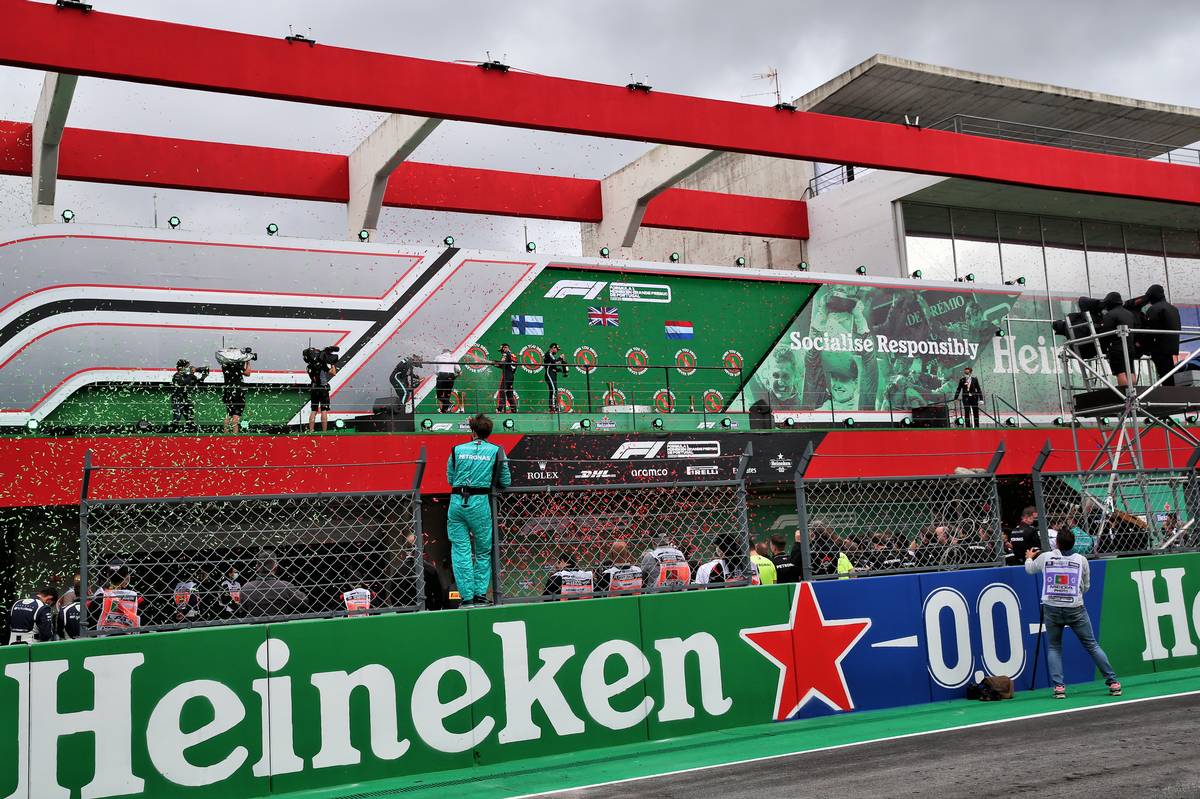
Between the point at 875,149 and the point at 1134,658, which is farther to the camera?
the point at 875,149

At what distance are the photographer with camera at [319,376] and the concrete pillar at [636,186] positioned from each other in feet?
25.0

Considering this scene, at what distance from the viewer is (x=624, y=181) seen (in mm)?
21844

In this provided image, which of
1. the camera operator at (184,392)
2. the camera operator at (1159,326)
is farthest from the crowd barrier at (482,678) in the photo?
the camera operator at (184,392)

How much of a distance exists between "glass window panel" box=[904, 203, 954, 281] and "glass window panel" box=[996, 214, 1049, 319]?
1670 millimetres

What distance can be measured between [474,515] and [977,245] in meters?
22.1

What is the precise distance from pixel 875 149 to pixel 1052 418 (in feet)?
27.4

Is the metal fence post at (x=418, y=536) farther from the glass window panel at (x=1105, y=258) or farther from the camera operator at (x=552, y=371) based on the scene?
the glass window panel at (x=1105, y=258)

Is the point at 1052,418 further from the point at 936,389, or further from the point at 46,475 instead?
the point at 46,475

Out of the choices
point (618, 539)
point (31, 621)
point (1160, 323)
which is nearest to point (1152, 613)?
point (1160, 323)

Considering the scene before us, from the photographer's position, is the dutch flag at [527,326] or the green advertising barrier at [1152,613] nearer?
the green advertising barrier at [1152,613]

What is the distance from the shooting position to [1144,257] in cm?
2842

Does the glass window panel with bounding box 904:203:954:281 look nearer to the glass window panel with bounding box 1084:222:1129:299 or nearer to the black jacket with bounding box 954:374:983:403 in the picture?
the glass window panel with bounding box 1084:222:1129:299

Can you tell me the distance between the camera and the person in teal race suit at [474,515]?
718cm

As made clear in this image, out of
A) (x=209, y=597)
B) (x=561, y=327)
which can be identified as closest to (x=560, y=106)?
(x=561, y=327)
